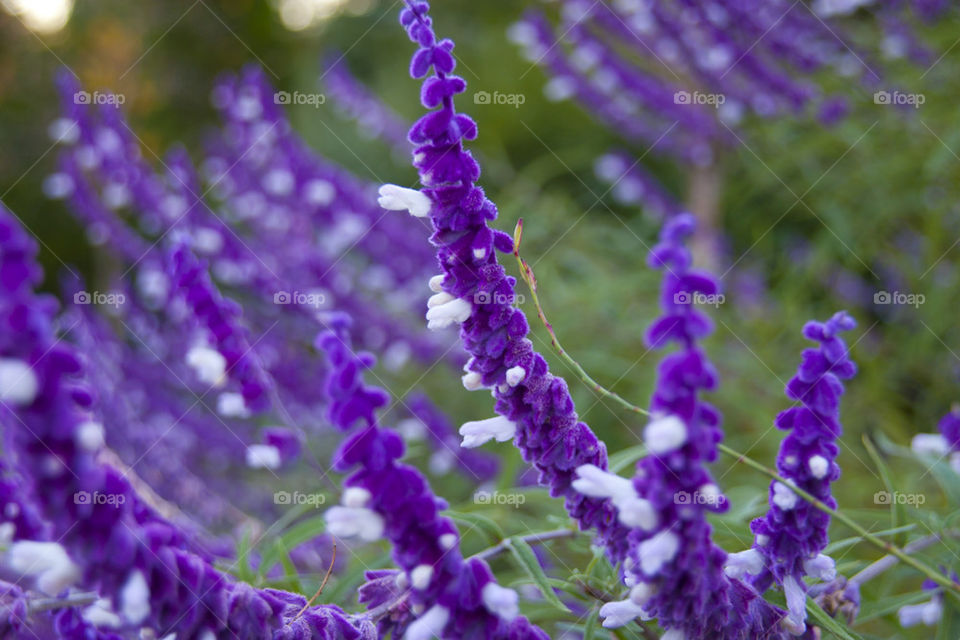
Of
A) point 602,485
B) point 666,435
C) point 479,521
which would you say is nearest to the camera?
point 666,435

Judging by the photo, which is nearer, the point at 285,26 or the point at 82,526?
the point at 82,526

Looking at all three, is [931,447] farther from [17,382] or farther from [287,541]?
[17,382]

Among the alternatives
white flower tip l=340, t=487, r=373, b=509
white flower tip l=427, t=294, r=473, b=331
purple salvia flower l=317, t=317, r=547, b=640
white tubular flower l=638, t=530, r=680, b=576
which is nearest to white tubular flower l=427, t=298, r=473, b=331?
white flower tip l=427, t=294, r=473, b=331

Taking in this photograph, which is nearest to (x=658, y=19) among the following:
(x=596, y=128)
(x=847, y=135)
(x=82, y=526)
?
(x=847, y=135)

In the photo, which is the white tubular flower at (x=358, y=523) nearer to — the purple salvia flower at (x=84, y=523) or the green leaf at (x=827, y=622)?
the purple salvia flower at (x=84, y=523)

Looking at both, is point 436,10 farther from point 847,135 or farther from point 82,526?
point 82,526

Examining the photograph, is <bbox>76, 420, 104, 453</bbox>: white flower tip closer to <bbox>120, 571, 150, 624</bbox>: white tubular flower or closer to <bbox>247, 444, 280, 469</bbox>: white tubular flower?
<bbox>120, 571, 150, 624</bbox>: white tubular flower

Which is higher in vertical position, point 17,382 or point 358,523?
point 17,382

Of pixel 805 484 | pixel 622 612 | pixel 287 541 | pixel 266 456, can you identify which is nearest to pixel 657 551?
pixel 622 612
